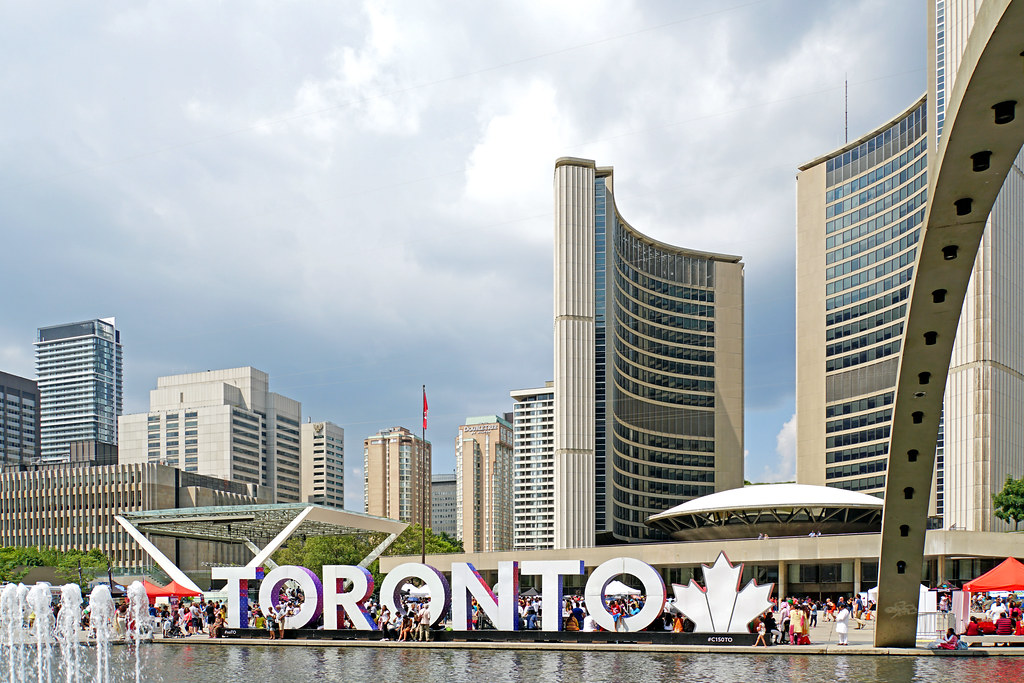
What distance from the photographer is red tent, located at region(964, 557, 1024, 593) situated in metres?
35.8

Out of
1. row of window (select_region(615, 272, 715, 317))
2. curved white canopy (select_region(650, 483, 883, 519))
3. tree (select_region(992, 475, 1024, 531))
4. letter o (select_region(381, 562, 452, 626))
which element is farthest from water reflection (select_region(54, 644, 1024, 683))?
row of window (select_region(615, 272, 715, 317))

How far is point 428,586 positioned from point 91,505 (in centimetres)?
11707

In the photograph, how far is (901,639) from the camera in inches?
1130

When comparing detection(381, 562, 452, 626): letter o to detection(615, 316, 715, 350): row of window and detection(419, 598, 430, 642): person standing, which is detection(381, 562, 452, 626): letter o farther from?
detection(615, 316, 715, 350): row of window

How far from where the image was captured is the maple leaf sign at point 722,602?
33531 mm

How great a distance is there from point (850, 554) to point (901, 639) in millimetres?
41064

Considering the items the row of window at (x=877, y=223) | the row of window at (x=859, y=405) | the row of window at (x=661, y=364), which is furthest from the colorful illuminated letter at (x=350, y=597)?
the row of window at (x=859, y=405)

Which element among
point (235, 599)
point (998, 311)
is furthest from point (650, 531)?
point (235, 599)

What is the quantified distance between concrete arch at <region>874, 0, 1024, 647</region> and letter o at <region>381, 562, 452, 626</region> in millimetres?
15778

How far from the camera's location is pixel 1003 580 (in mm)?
36188

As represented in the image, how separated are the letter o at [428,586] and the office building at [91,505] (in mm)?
109747

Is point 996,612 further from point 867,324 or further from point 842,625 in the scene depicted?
point 867,324

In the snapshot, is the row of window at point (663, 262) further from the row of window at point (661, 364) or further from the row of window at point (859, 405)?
the row of window at point (859, 405)

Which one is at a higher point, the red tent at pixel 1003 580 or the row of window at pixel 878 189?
the row of window at pixel 878 189
